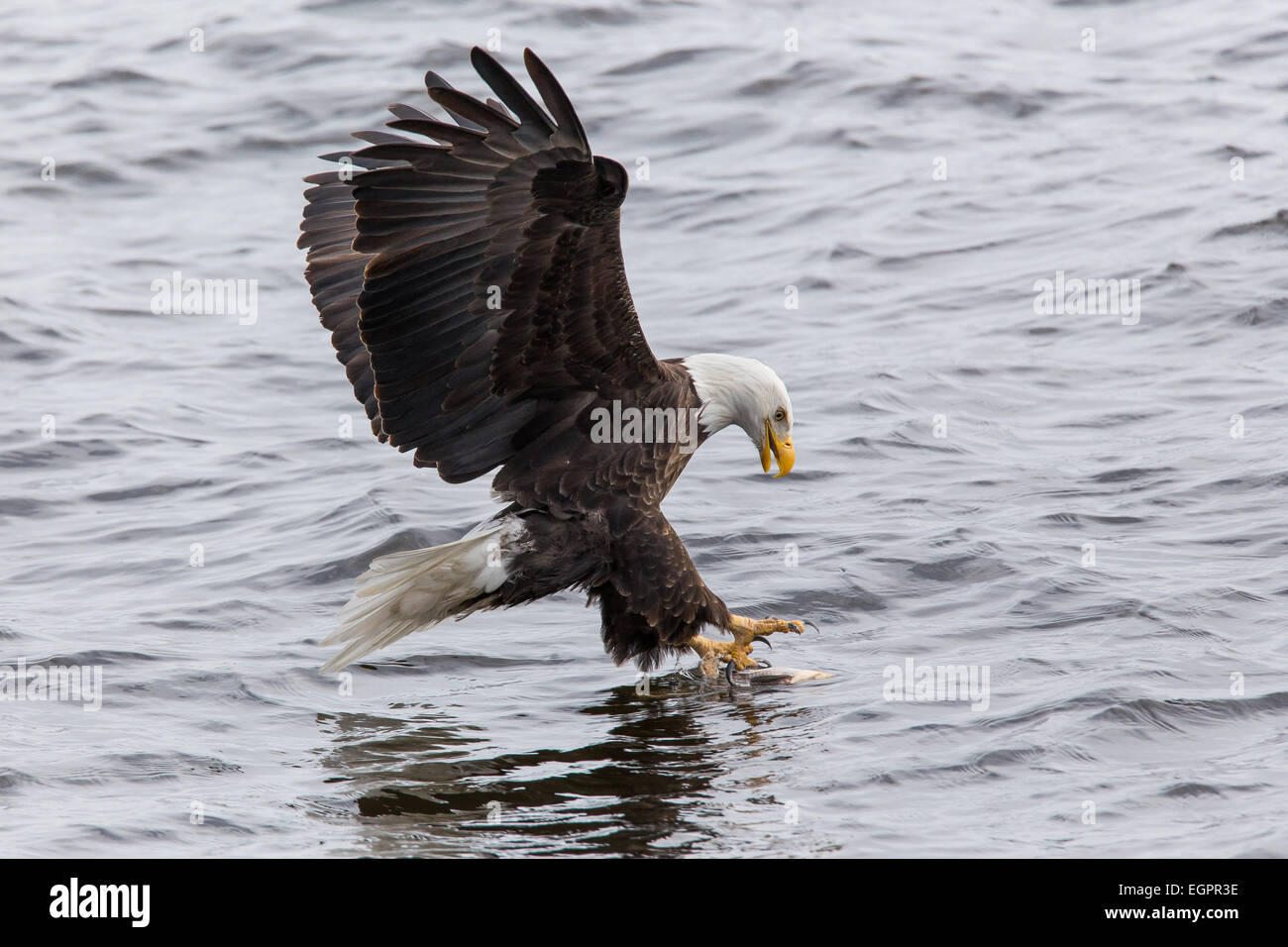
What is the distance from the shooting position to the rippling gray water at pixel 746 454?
423cm

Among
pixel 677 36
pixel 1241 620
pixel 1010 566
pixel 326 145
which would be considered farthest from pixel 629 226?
pixel 1241 620

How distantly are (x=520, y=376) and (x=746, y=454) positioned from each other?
2.89 m

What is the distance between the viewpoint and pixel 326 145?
11523mm

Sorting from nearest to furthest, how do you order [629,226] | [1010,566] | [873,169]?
[1010,566] < [629,226] < [873,169]

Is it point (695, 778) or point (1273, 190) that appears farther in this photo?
point (1273, 190)

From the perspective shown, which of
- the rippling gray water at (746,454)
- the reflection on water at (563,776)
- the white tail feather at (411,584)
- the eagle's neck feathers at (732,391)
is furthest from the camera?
the eagle's neck feathers at (732,391)

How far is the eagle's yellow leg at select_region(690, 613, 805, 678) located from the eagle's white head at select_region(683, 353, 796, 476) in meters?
0.51

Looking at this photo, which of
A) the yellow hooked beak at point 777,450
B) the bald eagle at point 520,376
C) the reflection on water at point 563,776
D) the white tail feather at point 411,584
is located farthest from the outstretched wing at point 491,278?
the reflection on water at point 563,776

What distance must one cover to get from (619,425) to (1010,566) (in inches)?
65.9

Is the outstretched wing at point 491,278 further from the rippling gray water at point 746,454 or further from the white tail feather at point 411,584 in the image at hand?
the rippling gray water at point 746,454

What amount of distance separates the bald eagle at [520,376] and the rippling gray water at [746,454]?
1.16ft

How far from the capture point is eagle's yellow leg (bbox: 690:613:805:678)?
521cm

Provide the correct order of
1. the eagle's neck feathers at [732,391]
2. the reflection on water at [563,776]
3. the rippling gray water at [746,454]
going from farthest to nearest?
the eagle's neck feathers at [732,391]
the rippling gray water at [746,454]
the reflection on water at [563,776]

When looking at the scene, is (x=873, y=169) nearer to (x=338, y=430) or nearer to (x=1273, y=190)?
(x=1273, y=190)
